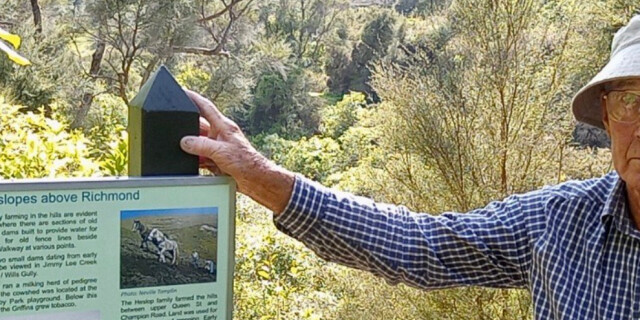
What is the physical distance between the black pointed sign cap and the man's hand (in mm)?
17

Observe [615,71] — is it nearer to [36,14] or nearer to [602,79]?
[602,79]

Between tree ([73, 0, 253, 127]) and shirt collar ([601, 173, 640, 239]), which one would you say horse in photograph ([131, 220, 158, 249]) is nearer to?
shirt collar ([601, 173, 640, 239])

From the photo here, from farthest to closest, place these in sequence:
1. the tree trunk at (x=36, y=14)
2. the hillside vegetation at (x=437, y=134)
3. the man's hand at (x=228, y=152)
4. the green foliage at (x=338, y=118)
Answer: the green foliage at (x=338, y=118) < the tree trunk at (x=36, y=14) < the hillside vegetation at (x=437, y=134) < the man's hand at (x=228, y=152)

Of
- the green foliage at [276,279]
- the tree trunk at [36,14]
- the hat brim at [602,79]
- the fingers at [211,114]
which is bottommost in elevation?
the green foliage at [276,279]

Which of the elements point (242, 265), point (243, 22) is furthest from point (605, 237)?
point (243, 22)

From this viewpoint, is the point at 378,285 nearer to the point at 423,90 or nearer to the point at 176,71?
the point at 423,90

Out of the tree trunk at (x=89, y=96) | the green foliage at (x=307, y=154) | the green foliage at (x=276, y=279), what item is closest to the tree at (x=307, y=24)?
the green foliage at (x=307, y=154)

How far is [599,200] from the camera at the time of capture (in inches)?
48.2

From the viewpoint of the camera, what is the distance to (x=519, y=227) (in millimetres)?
1261

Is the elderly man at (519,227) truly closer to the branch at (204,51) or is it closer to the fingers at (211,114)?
the fingers at (211,114)

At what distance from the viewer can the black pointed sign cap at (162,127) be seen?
97cm

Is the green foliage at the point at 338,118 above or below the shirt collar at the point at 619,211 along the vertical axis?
below

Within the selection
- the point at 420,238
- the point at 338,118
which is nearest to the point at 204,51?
the point at 338,118

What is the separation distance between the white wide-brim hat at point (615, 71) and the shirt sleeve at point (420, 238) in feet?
0.58
